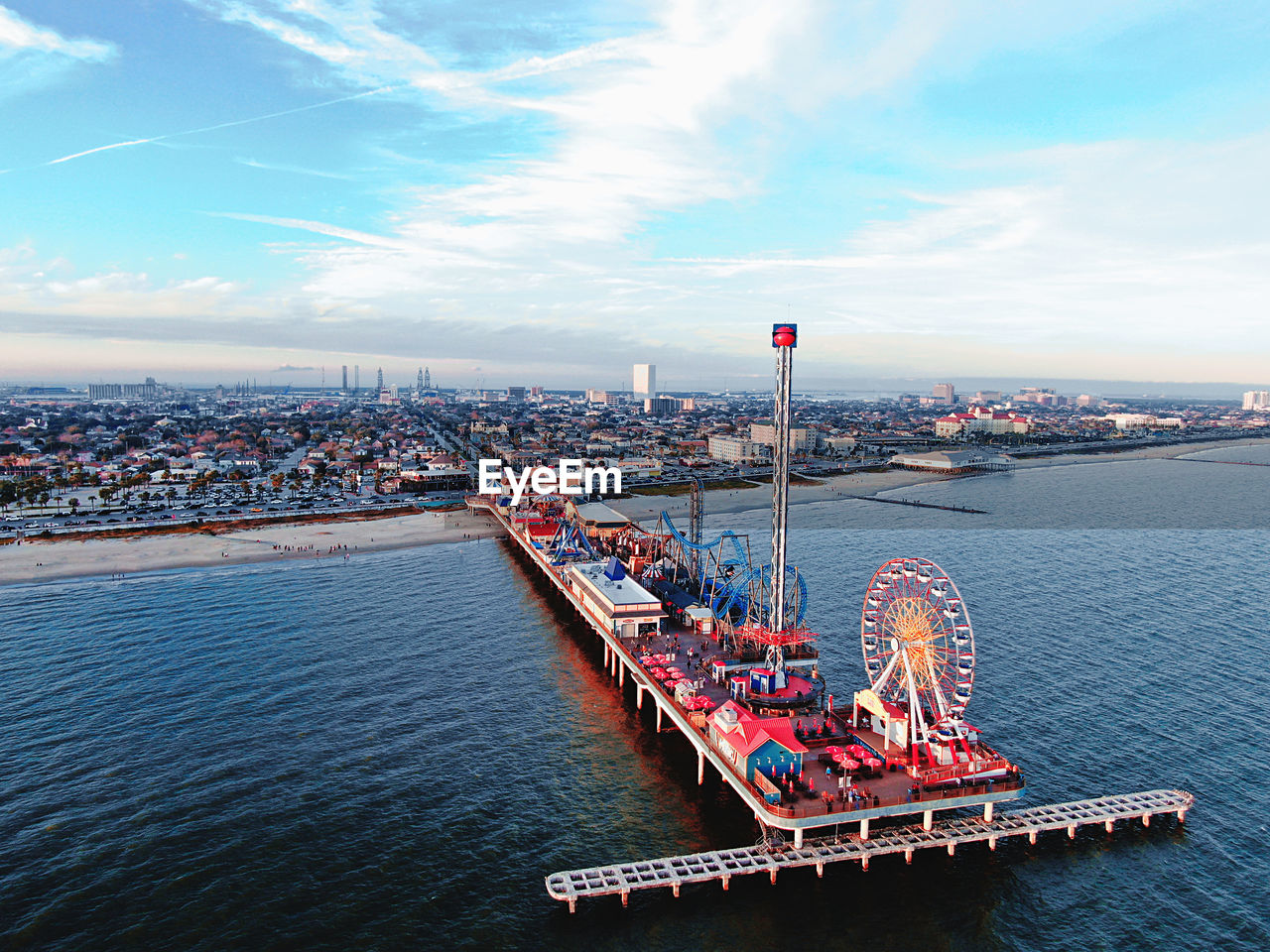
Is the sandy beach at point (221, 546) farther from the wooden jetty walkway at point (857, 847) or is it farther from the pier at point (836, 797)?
the wooden jetty walkway at point (857, 847)

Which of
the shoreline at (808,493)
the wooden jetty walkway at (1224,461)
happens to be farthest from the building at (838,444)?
the wooden jetty walkway at (1224,461)

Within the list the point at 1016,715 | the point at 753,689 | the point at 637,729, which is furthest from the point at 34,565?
the point at 1016,715

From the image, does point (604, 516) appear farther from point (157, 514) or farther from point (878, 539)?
point (157, 514)

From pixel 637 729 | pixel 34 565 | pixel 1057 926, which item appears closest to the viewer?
pixel 1057 926

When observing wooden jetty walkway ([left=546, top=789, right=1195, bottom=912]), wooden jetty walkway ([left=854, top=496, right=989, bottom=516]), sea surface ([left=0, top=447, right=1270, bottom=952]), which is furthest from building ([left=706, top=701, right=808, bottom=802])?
wooden jetty walkway ([left=854, top=496, right=989, bottom=516])

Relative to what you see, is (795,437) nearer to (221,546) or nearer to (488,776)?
(221,546)

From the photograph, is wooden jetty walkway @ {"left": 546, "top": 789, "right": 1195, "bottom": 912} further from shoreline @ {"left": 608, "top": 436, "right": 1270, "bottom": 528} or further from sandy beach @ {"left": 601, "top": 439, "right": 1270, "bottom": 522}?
sandy beach @ {"left": 601, "top": 439, "right": 1270, "bottom": 522}
